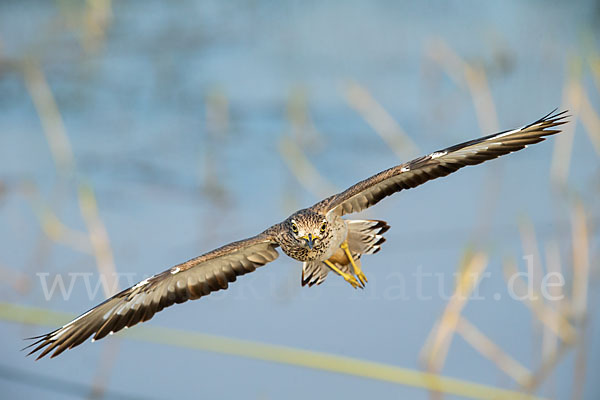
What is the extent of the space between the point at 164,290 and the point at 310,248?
2.62ft

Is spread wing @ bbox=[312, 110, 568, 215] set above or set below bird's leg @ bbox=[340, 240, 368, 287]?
above

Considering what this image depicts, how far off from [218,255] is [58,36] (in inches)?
223

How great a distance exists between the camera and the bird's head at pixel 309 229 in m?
3.25

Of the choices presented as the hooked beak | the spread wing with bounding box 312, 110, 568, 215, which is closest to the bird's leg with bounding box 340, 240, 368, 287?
the spread wing with bounding box 312, 110, 568, 215

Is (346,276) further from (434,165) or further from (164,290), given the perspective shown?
(164,290)

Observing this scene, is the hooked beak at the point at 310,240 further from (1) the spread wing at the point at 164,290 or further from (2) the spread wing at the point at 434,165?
(1) the spread wing at the point at 164,290

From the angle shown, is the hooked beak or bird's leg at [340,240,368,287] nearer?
the hooked beak

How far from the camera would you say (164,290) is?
3709 millimetres

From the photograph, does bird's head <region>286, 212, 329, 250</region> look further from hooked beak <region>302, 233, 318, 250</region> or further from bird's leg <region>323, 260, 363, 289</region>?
bird's leg <region>323, 260, 363, 289</region>

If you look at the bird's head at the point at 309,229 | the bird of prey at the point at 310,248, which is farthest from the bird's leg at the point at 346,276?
the bird's head at the point at 309,229

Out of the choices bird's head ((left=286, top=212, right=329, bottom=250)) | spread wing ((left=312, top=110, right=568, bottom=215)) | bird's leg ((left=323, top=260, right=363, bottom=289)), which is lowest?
bird's leg ((left=323, top=260, right=363, bottom=289))

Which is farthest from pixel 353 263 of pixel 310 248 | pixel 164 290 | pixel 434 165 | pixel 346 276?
pixel 164 290

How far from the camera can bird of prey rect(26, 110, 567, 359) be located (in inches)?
131

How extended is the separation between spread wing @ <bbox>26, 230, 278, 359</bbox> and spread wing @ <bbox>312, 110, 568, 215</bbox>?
369mm
